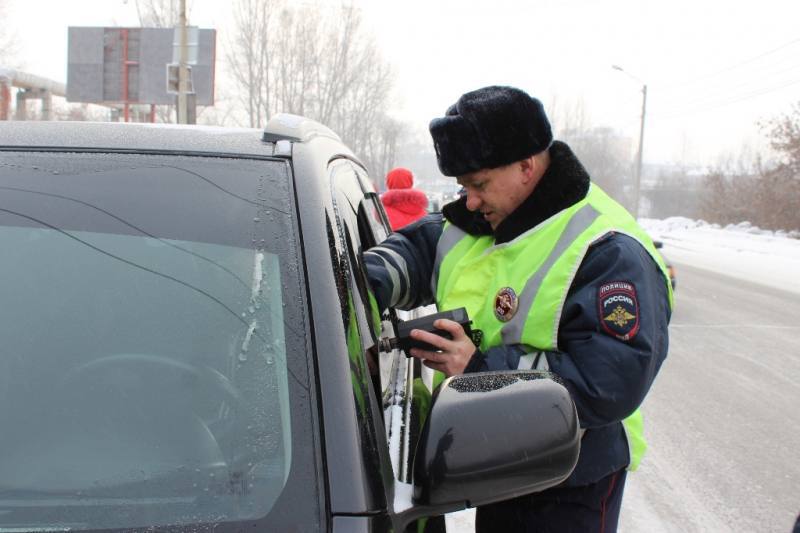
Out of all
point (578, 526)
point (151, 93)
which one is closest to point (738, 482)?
point (578, 526)

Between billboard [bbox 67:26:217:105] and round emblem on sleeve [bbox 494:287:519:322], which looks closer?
round emblem on sleeve [bbox 494:287:519:322]

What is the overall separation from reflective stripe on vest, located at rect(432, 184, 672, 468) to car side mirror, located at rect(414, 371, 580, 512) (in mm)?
449

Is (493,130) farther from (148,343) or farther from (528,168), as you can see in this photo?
(148,343)

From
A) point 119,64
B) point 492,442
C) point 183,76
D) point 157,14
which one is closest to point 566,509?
point 492,442

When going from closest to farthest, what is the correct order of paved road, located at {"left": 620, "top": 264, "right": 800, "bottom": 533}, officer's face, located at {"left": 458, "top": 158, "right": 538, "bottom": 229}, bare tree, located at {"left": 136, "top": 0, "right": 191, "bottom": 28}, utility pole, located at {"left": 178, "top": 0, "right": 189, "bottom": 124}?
officer's face, located at {"left": 458, "top": 158, "right": 538, "bottom": 229} → paved road, located at {"left": 620, "top": 264, "right": 800, "bottom": 533} → utility pole, located at {"left": 178, "top": 0, "right": 189, "bottom": 124} → bare tree, located at {"left": 136, "top": 0, "right": 191, "bottom": 28}

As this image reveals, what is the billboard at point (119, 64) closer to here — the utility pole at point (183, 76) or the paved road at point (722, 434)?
the utility pole at point (183, 76)

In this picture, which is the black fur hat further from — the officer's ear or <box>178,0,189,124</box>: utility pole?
<box>178,0,189,124</box>: utility pole

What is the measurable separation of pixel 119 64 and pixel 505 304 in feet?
60.1

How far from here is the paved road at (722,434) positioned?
374cm

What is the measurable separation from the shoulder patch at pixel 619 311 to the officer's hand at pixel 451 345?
0.99 feet

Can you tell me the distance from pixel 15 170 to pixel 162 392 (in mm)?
577

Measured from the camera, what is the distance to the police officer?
1.68m

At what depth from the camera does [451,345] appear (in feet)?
5.65

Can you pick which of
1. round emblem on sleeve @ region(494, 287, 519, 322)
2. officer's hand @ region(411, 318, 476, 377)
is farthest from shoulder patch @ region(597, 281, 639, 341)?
officer's hand @ region(411, 318, 476, 377)
